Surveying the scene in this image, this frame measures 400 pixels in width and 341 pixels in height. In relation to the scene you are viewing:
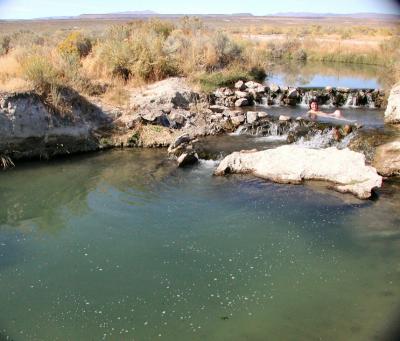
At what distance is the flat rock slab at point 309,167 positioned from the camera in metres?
11.3

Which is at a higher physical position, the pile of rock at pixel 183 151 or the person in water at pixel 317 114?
the person in water at pixel 317 114

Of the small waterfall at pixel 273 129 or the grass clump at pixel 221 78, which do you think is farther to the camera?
the grass clump at pixel 221 78

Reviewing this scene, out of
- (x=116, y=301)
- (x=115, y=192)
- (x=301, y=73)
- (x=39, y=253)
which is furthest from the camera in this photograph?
(x=301, y=73)

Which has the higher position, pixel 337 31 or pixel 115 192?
pixel 337 31

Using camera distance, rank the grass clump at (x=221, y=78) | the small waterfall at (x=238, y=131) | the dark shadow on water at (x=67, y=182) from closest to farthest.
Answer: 1. the dark shadow on water at (x=67, y=182)
2. the small waterfall at (x=238, y=131)
3. the grass clump at (x=221, y=78)

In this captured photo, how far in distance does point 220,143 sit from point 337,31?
181ft

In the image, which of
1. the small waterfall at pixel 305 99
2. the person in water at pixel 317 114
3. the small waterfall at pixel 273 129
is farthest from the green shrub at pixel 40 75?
the small waterfall at pixel 305 99

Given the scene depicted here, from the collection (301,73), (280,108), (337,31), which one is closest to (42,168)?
(280,108)

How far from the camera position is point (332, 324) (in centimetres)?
645

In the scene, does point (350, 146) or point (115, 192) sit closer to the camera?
point (115, 192)

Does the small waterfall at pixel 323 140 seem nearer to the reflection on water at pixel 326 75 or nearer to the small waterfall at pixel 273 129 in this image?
the small waterfall at pixel 273 129

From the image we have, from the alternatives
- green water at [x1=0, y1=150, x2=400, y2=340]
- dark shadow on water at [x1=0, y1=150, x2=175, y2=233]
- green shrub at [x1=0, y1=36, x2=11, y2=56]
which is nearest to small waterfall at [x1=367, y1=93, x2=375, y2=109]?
green water at [x1=0, y1=150, x2=400, y2=340]

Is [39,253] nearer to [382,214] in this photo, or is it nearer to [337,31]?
[382,214]

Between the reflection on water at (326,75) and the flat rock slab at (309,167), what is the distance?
11.6 meters
